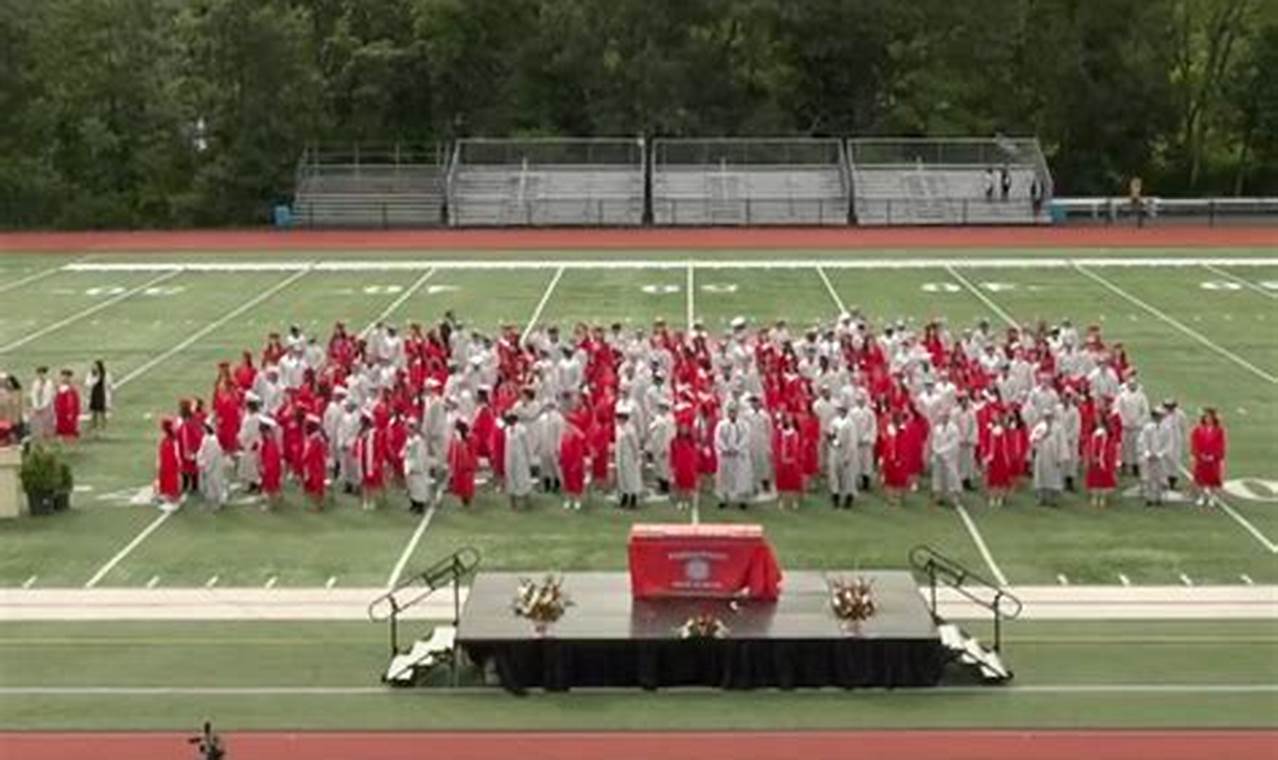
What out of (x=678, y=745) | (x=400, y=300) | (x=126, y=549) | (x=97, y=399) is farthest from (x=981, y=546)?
(x=400, y=300)

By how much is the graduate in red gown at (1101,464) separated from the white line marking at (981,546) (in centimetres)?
162

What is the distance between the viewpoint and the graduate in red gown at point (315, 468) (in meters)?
24.6

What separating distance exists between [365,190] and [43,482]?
37.8m

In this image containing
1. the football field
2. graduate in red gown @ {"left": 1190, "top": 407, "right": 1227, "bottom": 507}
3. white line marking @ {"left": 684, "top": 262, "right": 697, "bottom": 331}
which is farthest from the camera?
white line marking @ {"left": 684, "top": 262, "right": 697, "bottom": 331}

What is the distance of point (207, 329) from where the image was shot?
38.9 m

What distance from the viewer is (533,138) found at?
63938mm

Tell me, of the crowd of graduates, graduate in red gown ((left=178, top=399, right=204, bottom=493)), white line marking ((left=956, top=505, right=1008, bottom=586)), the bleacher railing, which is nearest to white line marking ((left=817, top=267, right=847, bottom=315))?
the crowd of graduates

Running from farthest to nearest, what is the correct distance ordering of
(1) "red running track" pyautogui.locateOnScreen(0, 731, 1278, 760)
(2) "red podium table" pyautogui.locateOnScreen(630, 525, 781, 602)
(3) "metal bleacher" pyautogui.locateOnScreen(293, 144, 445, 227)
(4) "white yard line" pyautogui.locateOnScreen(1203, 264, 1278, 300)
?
(3) "metal bleacher" pyautogui.locateOnScreen(293, 144, 445, 227)
(4) "white yard line" pyautogui.locateOnScreen(1203, 264, 1278, 300)
(2) "red podium table" pyautogui.locateOnScreen(630, 525, 781, 602)
(1) "red running track" pyautogui.locateOnScreen(0, 731, 1278, 760)

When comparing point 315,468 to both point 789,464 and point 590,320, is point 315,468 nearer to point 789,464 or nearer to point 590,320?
point 789,464

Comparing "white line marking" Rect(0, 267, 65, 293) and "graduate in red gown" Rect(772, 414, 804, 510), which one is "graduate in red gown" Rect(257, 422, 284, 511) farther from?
"white line marking" Rect(0, 267, 65, 293)

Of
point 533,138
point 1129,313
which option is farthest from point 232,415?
point 533,138

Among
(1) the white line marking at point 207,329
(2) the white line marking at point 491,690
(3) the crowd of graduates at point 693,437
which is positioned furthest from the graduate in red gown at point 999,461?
(1) the white line marking at point 207,329

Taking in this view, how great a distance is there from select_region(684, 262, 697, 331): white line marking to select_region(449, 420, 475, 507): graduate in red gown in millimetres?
12453

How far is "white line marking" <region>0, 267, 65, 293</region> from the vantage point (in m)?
46.4
